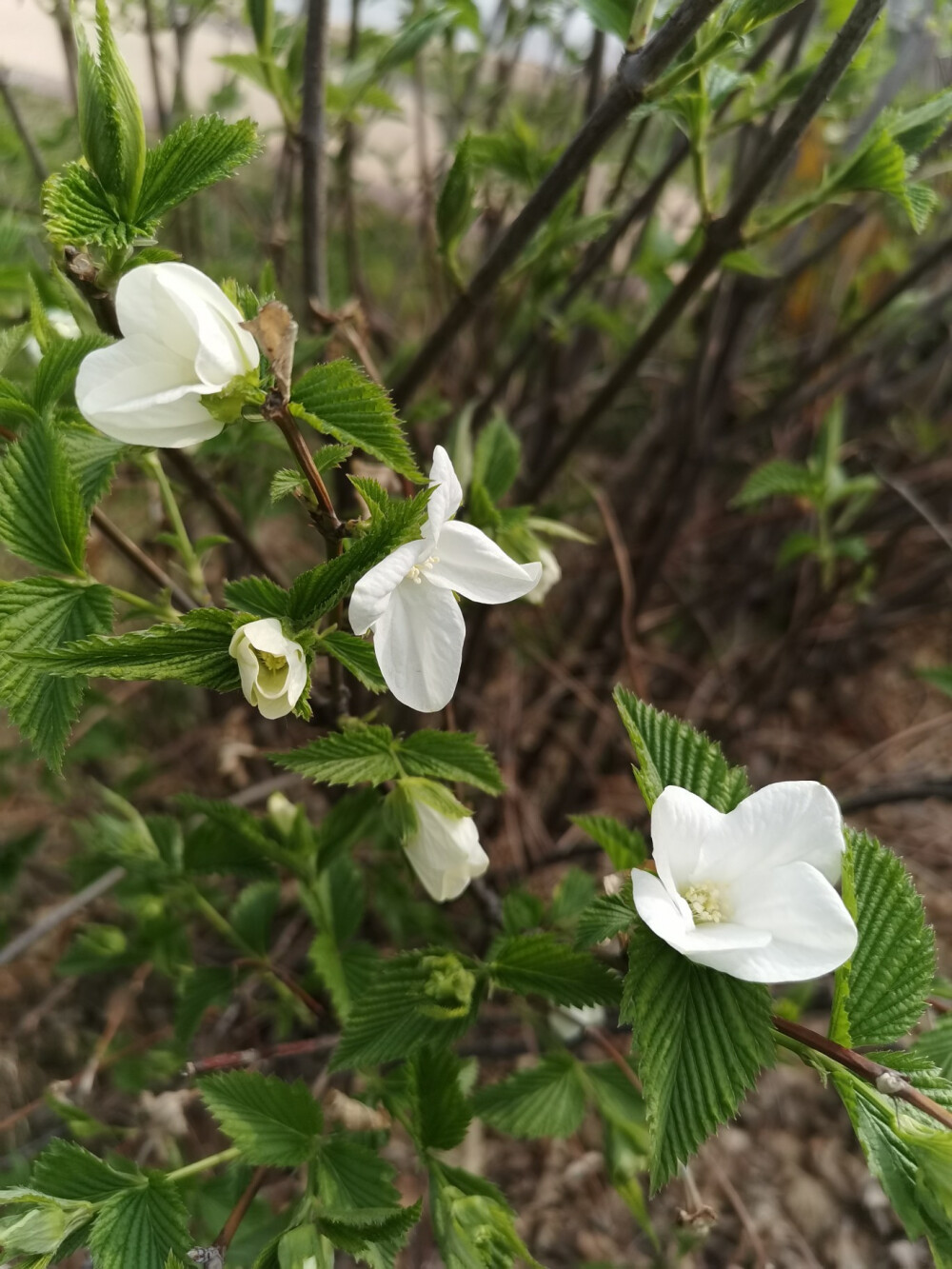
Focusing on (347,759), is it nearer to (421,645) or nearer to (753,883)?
(421,645)

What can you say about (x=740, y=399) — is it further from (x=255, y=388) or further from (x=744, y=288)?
(x=255, y=388)

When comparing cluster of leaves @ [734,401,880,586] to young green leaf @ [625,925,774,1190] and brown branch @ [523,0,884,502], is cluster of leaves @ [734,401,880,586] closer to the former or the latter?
brown branch @ [523,0,884,502]

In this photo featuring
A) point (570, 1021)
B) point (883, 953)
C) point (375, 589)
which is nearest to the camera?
point (375, 589)

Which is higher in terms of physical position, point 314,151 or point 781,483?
point 314,151

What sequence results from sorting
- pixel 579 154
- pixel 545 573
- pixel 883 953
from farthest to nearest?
pixel 545 573 → pixel 579 154 → pixel 883 953

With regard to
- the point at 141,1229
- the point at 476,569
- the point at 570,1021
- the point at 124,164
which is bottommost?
the point at 570,1021

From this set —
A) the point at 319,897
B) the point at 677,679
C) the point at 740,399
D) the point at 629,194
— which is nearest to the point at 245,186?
the point at 629,194

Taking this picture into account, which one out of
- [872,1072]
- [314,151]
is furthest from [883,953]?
[314,151]
